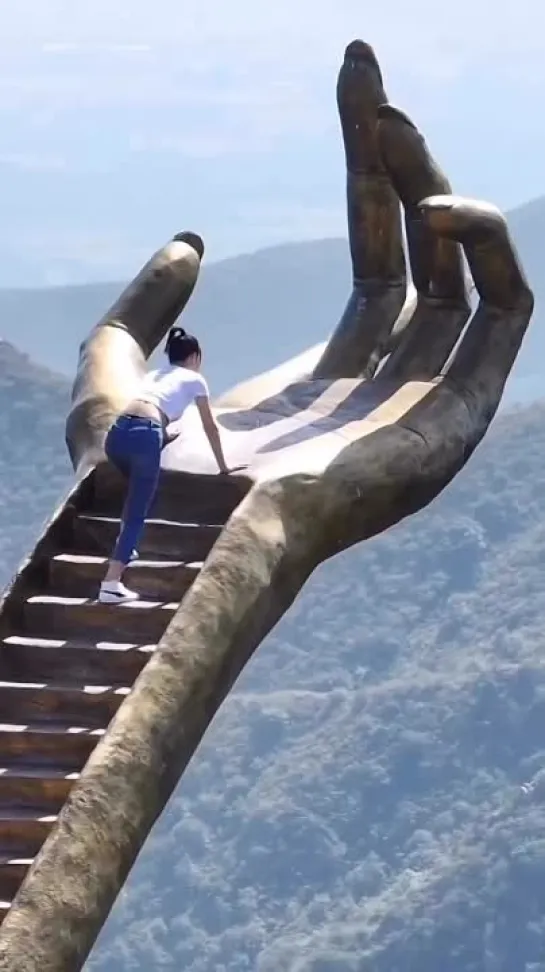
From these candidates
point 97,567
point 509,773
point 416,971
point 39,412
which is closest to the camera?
point 97,567

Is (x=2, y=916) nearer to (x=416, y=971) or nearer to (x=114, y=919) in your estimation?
(x=416, y=971)

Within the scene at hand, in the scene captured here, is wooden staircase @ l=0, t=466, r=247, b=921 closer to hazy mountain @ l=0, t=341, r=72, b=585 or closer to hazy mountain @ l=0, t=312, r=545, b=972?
hazy mountain @ l=0, t=312, r=545, b=972

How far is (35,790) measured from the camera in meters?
15.3

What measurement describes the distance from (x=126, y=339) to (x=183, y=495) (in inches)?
122

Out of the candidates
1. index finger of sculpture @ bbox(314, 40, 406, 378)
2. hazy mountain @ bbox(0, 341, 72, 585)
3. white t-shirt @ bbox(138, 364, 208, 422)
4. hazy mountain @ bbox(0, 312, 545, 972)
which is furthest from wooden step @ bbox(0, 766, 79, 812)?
hazy mountain @ bbox(0, 341, 72, 585)

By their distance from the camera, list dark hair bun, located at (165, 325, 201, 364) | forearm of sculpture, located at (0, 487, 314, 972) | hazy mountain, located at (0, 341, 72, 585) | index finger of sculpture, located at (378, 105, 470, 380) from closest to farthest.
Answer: forearm of sculpture, located at (0, 487, 314, 972) < dark hair bun, located at (165, 325, 201, 364) < index finger of sculpture, located at (378, 105, 470, 380) < hazy mountain, located at (0, 341, 72, 585)

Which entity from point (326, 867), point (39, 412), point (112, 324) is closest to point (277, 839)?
point (326, 867)

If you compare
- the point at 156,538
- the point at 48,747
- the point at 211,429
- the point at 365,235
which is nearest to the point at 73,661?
the point at 48,747

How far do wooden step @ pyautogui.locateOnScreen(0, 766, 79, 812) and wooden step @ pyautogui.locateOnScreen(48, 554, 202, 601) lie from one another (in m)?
2.13

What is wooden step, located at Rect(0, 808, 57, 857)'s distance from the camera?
588 inches

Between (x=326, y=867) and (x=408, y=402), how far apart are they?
153763mm

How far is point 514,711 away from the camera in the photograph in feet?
568

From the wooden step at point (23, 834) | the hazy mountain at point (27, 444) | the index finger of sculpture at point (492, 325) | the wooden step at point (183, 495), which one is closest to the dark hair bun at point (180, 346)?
the wooden step at point (183, 495)

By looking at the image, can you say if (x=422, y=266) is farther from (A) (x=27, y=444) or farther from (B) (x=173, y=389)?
(A) (x=27, y=444)
